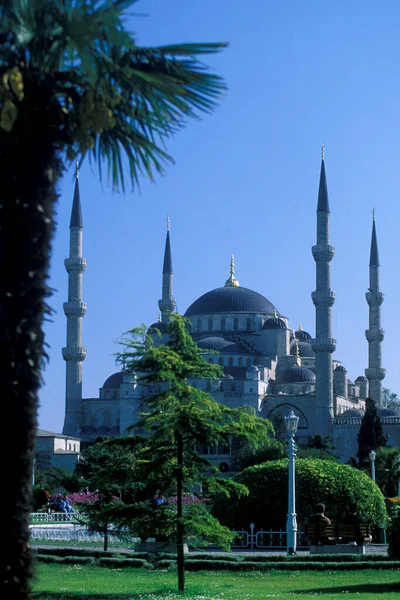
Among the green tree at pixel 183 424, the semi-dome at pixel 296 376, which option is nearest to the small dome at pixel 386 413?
the semi-dome at pixel 296 376

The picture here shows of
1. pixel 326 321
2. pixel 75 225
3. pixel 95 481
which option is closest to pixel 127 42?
pixel 95 481

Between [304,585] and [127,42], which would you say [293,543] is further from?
[127,42]

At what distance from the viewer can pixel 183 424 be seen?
13.2m

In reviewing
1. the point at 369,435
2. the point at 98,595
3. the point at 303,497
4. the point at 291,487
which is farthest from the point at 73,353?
the point at 98,595

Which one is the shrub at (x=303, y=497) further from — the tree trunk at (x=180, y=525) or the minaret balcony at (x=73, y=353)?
the minaret balcony at (x=73, y=353)

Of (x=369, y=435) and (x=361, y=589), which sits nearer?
(x=361, y=589)

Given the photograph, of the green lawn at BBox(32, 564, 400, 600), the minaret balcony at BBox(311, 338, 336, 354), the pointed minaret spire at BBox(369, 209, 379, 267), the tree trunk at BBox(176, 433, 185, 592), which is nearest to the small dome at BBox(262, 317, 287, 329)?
the pointed minaret spire at BBox(369, 209, 379, 267)

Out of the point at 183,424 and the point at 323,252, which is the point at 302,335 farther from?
the point at 183,424

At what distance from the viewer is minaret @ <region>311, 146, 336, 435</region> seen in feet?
207

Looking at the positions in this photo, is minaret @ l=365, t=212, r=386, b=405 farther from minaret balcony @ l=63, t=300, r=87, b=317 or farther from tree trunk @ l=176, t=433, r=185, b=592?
tree trunk @ l=176, t=433, r=185, b=592

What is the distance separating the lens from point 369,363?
→ 227 ft

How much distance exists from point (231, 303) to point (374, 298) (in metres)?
15.8

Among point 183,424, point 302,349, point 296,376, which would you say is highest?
point 302,349

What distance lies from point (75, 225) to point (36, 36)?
62.5 m
